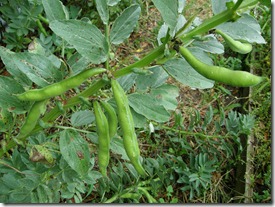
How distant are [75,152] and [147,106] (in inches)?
10.1

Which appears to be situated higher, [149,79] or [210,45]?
[210,45]

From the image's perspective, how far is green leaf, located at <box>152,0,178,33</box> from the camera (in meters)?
0.99

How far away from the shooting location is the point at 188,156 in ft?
7.91

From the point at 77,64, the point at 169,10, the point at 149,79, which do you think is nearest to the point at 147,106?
the point at 149,79

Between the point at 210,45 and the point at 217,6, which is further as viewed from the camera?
the point at 210,45

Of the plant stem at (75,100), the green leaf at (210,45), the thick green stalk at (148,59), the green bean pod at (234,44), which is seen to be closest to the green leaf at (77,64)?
the plant stem at (75,100)

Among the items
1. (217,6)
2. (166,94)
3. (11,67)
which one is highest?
(217,6)

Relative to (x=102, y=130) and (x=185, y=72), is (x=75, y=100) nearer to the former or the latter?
(x=102, y=130)

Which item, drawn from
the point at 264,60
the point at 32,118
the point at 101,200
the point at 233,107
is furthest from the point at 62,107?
the point at 264,60

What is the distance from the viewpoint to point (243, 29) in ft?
3.52

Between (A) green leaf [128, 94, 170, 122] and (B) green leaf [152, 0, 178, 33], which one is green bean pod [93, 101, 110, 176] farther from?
(B) green leaf [152, 0, 178, 33]

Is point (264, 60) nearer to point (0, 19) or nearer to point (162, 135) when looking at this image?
point (162, 135)

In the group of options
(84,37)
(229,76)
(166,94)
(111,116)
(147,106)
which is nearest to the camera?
(229,76)

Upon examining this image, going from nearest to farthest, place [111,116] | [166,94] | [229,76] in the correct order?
[229,76] → [111,116] → [166,94]
